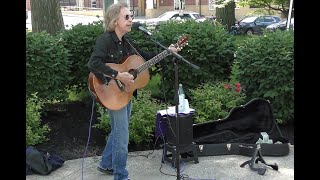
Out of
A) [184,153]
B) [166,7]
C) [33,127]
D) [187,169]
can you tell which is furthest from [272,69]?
[166,7]

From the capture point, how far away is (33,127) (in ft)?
19.1

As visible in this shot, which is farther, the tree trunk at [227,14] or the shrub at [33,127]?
the tree trunk at [227,14]

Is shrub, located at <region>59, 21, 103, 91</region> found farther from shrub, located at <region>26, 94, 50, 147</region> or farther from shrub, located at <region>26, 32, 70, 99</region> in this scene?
shrub, located at <region>26, 94, 50, 147</region>

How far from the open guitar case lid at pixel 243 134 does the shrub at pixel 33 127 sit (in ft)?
6.46

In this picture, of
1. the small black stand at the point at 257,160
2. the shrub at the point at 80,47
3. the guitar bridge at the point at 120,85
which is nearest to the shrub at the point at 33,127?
the shrub at the point at 80,47

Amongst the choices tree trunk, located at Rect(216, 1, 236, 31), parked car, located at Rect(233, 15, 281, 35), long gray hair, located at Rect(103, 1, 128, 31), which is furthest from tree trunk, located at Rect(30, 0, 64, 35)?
parked car, located at Rect(233, 15, 281, 35)

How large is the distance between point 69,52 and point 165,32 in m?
1.49

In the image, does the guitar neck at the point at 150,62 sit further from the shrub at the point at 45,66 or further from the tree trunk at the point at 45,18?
the tree trunk at the point at 45,18

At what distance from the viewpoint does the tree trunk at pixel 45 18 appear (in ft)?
27.9

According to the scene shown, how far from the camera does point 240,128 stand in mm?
5938

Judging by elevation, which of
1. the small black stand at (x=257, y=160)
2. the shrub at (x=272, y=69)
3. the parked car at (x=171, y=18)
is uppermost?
the parked car at (x=171, y=18)

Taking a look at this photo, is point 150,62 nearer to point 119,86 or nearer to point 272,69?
point 119,86
